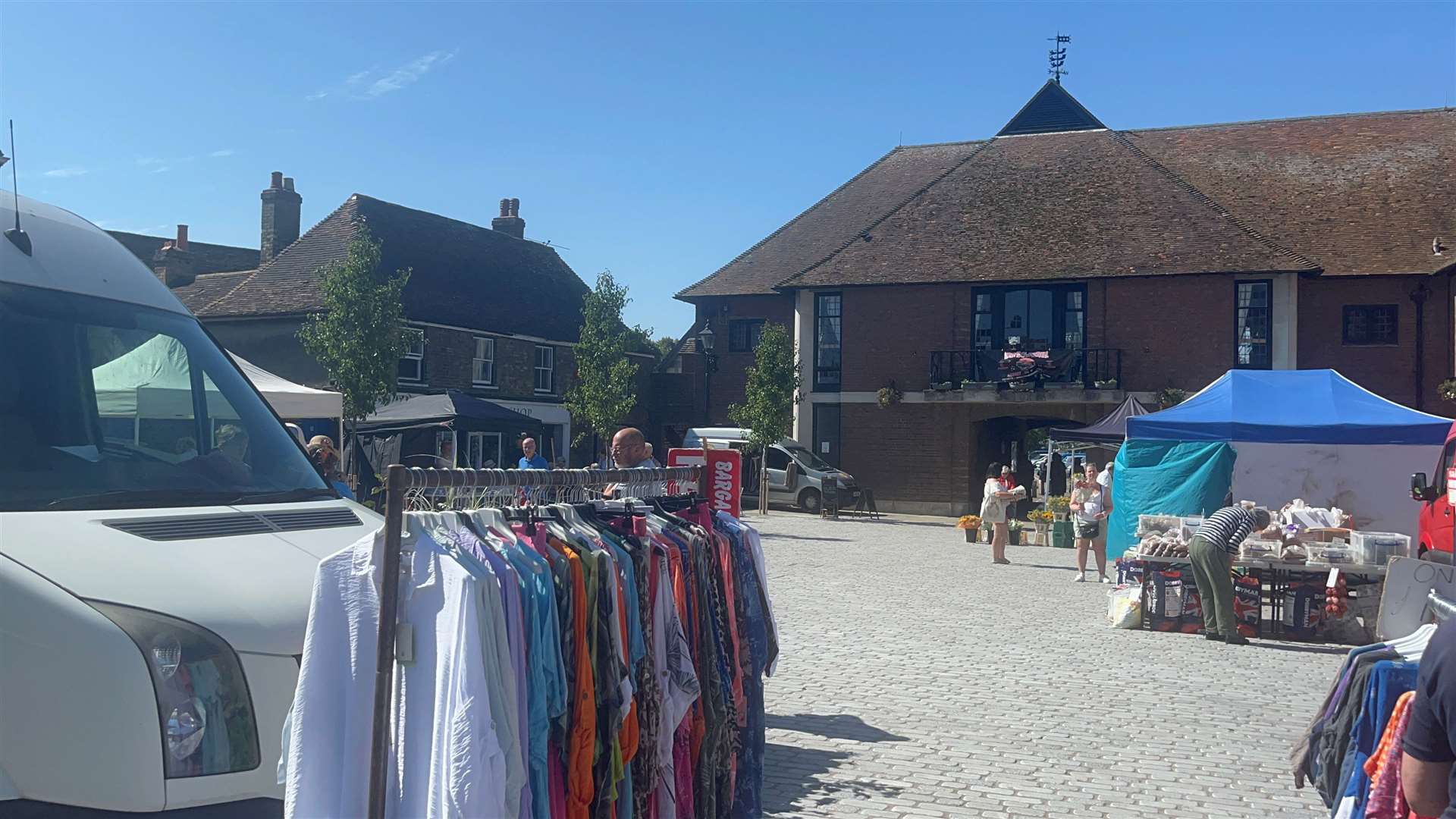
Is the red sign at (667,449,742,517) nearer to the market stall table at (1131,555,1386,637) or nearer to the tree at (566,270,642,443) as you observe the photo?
the market stall table at (1131,555,1386,637)

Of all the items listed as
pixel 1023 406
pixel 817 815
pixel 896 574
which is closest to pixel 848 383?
pixel 1023 406

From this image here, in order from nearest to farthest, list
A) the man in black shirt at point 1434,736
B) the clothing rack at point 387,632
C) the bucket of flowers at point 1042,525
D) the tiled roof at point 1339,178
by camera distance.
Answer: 1. the man in black shirt at point 1434,736
2. the clothing rack at point 387,632
3. the bucket of flowers at point 1042,525
4. the tiled roof at point 1339,178

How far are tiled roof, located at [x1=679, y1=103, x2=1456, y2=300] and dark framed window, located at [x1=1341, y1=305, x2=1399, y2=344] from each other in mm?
1225

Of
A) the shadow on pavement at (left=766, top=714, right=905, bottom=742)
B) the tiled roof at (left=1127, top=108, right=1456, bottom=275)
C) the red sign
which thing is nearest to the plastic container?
the shadow on pavement at (left=766, top=714, right=905, bottom=742)

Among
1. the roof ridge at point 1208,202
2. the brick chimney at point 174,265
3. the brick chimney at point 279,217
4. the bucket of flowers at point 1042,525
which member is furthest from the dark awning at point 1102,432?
the brick chimney at point 174,265

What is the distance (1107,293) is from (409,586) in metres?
29.4

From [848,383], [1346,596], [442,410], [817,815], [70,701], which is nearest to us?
[70,701]

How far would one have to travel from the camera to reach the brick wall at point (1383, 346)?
28.1 m

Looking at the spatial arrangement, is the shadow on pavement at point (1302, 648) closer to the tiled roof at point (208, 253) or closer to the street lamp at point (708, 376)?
the street lamp at point (708, 376)

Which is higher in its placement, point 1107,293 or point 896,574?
point 1107,293

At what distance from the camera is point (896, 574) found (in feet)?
54.2

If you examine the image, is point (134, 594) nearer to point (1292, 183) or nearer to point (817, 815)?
point (817, 815)

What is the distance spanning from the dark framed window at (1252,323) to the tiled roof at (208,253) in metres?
33.7

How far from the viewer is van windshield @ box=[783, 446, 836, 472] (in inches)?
1202
